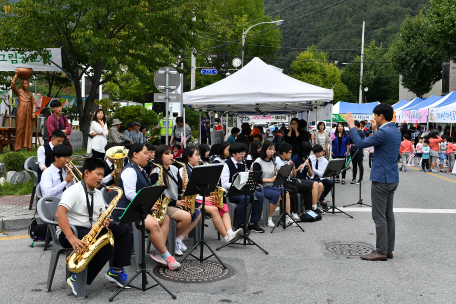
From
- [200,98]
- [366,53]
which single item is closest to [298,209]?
[200,98]

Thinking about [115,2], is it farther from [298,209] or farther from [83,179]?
[83,179]

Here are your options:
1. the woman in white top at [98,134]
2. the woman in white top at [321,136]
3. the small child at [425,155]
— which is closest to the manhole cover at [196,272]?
the woman in white top at [98,134]

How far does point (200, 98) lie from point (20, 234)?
4.88 metres

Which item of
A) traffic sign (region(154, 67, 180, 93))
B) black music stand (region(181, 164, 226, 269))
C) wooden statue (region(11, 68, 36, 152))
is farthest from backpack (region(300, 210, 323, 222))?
wooden statue (region(11, 68, 36, 152))

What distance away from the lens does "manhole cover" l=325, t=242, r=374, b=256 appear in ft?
19.7

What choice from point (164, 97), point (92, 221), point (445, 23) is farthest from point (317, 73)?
point (92, 221)

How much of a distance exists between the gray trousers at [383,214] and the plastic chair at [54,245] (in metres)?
3.77

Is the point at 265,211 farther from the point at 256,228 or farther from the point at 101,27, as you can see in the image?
the point at 101,27

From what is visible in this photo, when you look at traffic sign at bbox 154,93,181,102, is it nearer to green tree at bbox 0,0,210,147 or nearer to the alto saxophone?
green tree at bbox 0,0,210,147

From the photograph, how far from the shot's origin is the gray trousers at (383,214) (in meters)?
5.68

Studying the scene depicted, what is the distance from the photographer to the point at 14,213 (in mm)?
7543

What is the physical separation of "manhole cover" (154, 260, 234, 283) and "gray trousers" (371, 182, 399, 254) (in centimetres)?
207

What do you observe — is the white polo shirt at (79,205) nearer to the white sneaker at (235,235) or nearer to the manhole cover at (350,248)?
the white sneaker at (235,235)

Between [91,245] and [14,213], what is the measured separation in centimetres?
421
